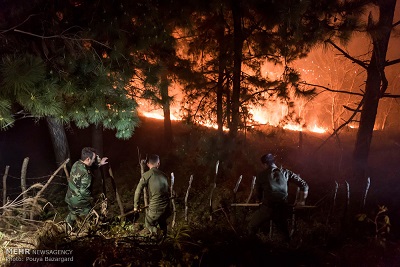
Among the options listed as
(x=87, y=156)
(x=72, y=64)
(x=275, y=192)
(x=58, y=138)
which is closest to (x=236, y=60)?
(x=275, y=192)

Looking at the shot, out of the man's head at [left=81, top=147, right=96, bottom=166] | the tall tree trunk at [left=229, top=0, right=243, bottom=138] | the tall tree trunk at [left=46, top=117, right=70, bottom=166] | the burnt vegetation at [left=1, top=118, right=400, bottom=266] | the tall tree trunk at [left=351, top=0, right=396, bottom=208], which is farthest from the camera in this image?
the tall tree trunk at [left=46, top=117, right=70, bottom=166]

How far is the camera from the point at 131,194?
8.92 meters

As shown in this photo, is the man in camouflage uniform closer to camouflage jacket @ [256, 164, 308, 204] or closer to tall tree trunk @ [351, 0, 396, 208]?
camouflage jacket @ [256, 164, 308, 204]

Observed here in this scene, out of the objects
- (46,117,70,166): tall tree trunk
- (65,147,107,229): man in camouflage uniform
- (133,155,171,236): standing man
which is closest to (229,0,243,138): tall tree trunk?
(133,155,171,236): standing man

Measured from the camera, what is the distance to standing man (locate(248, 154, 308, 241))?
537cm

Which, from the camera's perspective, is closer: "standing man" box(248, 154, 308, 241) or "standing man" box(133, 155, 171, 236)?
"standing man" box(133, 155, 171, 236)

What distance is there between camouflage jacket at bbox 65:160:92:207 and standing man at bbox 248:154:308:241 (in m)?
3.26

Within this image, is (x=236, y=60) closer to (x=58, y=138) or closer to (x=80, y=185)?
(x=80, y=185)

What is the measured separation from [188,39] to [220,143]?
11.7 ft

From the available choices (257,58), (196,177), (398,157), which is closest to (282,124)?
(257,58)

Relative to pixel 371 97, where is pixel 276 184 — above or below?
below

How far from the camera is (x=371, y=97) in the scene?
8812 millimetres

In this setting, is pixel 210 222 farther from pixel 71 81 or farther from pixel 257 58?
pixel 257 58

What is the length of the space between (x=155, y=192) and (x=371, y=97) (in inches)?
289
